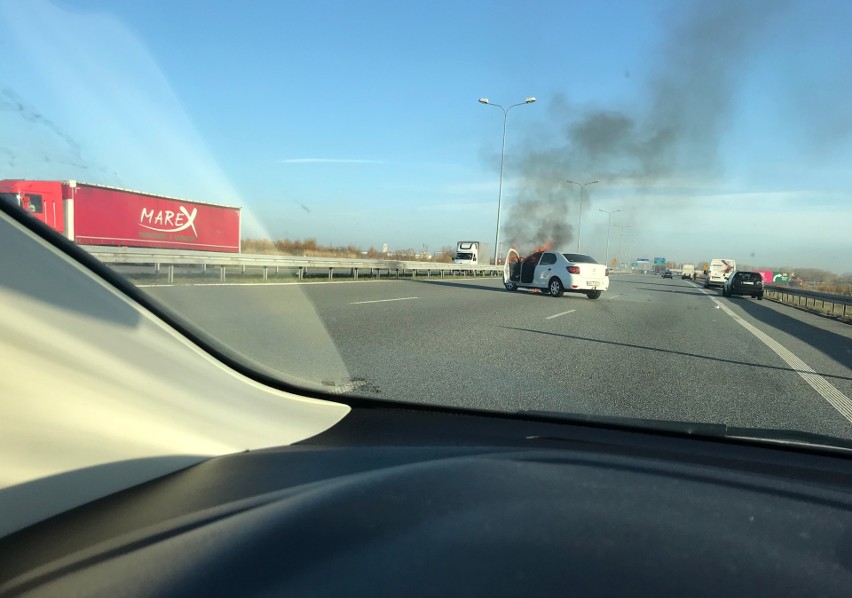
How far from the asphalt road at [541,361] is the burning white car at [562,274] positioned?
8161mm

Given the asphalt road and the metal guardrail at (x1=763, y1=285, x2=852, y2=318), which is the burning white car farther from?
the asphalt road

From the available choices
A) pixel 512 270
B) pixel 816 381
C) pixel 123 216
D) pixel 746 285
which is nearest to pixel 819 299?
pixel 746 285

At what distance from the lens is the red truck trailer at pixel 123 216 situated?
237 centimetres

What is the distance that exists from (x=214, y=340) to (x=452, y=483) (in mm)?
1568

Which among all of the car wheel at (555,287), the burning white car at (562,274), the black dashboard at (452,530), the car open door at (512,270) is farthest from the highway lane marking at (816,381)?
the car open door at (512,270)

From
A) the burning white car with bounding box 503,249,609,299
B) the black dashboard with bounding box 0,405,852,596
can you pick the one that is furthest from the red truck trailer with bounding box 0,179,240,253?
the burning white car with bounding box 503,249,609,299

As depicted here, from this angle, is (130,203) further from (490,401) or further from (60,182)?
(490,401)

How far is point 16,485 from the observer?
1750 mm

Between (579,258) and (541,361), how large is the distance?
565 inches

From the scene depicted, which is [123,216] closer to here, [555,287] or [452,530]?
[452,530]

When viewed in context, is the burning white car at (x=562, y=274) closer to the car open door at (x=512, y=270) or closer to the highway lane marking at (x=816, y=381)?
the car open door at (x=512, y=270)

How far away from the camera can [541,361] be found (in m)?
7.43

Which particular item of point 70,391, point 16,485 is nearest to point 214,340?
point 70,391

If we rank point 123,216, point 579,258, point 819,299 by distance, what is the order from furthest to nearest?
point 819,299
point 579,258
point 123,216
